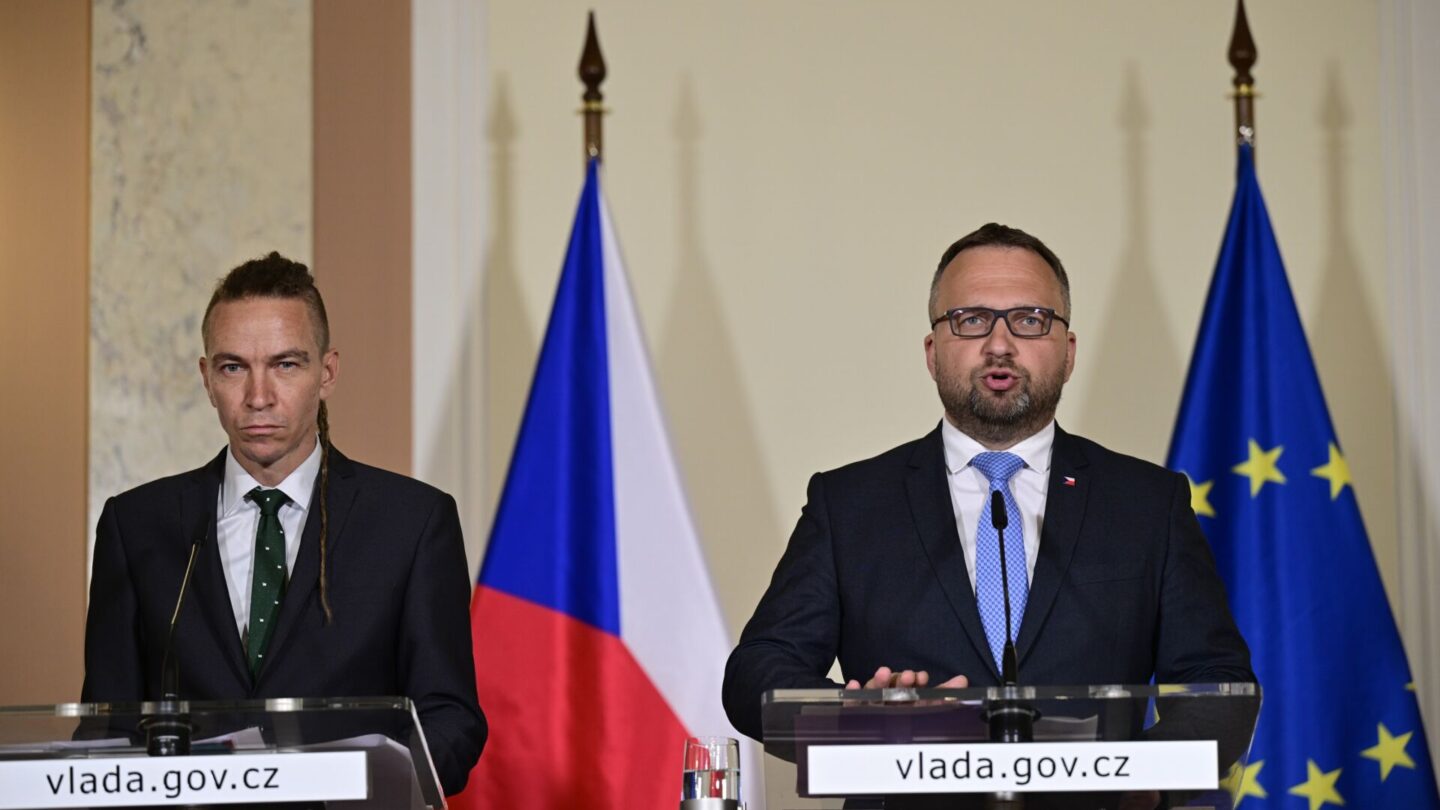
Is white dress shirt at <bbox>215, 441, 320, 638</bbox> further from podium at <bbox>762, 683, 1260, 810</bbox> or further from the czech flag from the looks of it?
podium at <bbox>762, 683, 1260, 810</bbox>

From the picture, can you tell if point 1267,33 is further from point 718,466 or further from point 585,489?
point 585,489

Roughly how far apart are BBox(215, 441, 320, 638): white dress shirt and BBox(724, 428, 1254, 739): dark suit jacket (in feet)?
2.64

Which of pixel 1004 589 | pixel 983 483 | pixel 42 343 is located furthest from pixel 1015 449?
pixel 42 343

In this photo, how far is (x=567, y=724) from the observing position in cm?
413

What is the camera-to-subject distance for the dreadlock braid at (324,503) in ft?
9.97

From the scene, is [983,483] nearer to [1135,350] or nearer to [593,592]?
[593,592]

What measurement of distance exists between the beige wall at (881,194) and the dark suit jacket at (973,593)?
5.01 feet

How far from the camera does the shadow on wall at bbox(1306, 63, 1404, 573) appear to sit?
4605 millimetres

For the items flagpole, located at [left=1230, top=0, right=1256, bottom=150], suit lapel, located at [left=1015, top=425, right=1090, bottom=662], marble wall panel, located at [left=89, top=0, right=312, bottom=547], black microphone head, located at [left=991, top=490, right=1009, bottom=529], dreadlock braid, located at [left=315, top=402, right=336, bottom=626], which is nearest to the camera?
black microphone head, located at [left=991, top=490, right=1009, bottom=529]

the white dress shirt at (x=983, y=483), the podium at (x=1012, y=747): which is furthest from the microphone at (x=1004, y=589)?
the white dress shirt at (x=983, y=483)

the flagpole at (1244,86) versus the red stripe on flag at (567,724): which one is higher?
the flagpole at (1244,86)

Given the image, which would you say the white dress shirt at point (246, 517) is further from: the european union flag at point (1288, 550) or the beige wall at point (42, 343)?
the european union flag at point (1288, 550)

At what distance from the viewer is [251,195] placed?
15.8 ft

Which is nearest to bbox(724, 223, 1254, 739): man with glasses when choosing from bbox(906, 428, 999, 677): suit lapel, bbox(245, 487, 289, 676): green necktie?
bbox(906, 428, 999, 677): suit lapel
